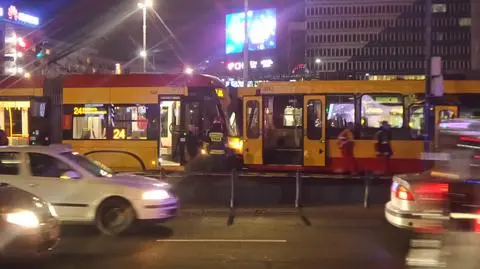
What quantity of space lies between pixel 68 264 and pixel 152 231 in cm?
298

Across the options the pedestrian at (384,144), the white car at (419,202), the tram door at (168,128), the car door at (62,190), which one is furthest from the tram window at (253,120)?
the white car at (419,202)

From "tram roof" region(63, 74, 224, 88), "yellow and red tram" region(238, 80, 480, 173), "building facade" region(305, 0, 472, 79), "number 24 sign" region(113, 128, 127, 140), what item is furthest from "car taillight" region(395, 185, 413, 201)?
"building facade" region(305, 0, 472, 79)

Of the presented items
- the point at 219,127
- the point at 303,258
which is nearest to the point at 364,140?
the point at 219,127

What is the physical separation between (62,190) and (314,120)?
35.3ft

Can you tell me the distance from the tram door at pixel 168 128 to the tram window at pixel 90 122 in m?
1.87

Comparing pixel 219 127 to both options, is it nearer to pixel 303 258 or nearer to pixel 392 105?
pixel 392 105

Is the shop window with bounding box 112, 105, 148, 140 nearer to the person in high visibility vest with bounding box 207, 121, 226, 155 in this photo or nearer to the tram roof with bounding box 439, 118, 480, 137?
the person in high visibility vest with bounding box 207, 121, 226, 155

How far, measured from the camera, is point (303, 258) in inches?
359

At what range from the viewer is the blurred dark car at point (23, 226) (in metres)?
7.13

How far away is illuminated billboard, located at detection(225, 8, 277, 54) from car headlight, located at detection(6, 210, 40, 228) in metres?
51.2

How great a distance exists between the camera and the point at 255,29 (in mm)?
58438

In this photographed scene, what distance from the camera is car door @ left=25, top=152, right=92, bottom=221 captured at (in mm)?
10797

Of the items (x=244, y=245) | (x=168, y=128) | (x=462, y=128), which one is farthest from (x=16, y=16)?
(x=462, y=128)

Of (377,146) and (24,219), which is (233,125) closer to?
(377,146)
